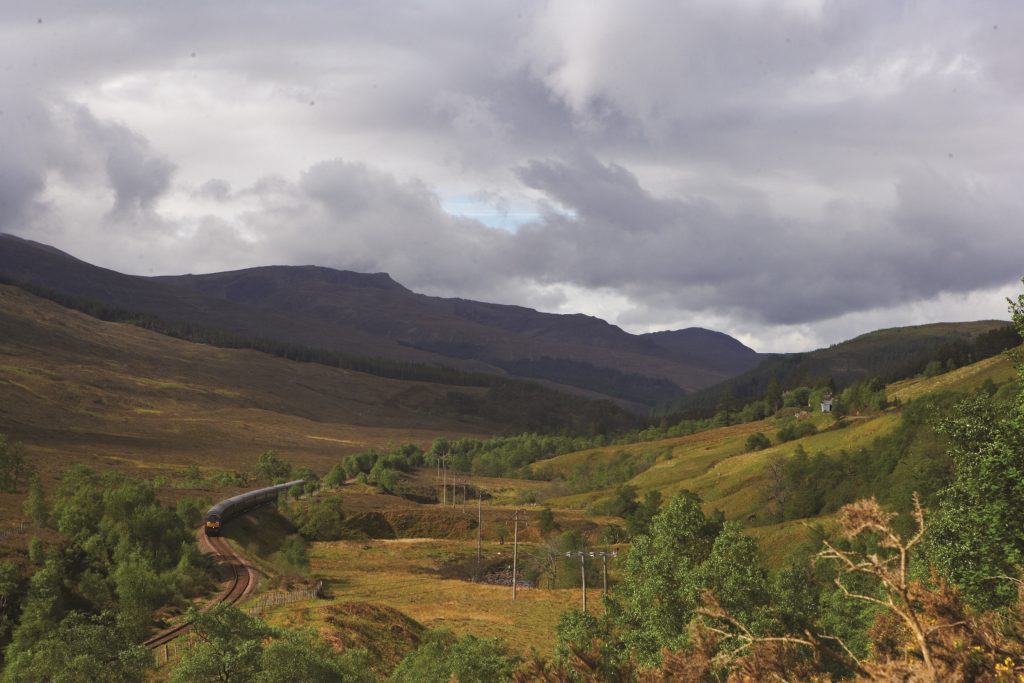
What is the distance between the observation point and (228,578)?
7331cm

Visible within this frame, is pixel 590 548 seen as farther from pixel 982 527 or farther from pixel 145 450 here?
pixel 145 450

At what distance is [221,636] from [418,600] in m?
53.5

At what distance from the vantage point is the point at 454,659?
1336 inches

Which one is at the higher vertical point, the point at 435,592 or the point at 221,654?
the point at 221,654

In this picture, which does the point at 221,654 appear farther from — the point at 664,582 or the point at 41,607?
the point at 41,607

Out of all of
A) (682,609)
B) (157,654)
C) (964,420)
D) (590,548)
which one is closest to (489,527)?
(590,548)

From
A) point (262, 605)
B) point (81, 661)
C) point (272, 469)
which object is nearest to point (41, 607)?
point (262, 605)

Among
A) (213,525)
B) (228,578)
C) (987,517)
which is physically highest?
(987,517)

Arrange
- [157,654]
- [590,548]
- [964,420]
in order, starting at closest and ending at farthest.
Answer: [964,420], [157,654], [590,548]

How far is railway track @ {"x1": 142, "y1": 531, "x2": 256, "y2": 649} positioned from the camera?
5203 cm

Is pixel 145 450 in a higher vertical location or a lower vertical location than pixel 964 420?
lower

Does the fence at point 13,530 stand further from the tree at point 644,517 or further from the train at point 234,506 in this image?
the tree at point 644,517

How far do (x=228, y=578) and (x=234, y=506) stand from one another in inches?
1070

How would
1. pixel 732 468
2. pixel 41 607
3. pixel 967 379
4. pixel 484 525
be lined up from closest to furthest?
1. pixel 41 607
2. pixel 484 525
3. pixel 732 468
4. pixel 967 379
